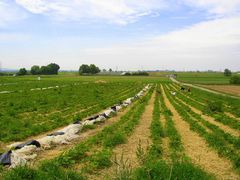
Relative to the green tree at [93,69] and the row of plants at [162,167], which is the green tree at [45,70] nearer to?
the green tree at [93,69]

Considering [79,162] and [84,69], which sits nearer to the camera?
[79,162]

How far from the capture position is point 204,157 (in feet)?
32.8

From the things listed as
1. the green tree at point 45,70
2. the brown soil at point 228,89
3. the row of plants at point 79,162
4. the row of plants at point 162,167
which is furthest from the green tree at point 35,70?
the row of plants at point 162,167

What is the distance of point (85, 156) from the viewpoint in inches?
378

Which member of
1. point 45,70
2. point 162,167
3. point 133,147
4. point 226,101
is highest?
point 162,167

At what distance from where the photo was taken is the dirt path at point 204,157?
27.5ft

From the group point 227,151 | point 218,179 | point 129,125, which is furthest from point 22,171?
point 129,125

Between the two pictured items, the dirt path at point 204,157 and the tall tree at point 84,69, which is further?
the tall tree at point 84,69

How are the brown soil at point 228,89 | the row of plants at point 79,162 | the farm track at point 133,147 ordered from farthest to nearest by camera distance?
the brown soil at point 228,89 < the farm track at point 133,147 < the row of plants at point 79,162

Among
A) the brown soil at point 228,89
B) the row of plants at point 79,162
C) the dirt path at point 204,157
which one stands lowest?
the brown soil at point 228,89

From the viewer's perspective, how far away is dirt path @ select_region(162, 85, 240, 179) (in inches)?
330

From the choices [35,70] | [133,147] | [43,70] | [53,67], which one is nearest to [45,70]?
[43,70]

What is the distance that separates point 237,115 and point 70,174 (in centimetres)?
1682

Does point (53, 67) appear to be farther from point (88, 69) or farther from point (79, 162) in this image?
point (79, 162)
